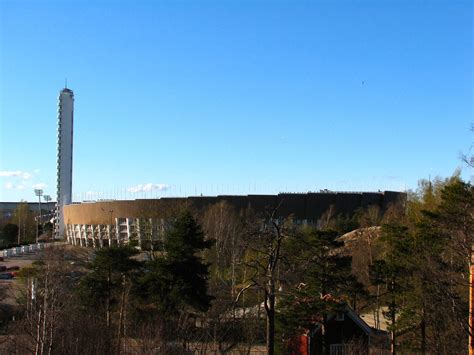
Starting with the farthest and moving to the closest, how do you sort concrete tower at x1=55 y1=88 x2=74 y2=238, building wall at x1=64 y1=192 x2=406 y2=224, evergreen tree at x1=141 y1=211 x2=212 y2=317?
concrete tower at x1=55 y1=88 x2=74 y2=238, building wall at x1=64 y1=192 x2=406 y2=224, evergreen tree at x1=141 y1=211 x2=212 y2=317

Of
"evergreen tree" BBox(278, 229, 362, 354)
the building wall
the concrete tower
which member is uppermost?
the concrete tower

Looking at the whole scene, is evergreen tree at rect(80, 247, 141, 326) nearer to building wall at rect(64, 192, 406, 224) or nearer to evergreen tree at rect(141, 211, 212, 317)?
evergreen tree at rect(141, 211, 212, 317)

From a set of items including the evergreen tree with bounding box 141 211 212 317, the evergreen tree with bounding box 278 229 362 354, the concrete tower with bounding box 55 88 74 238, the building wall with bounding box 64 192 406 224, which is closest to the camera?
the evergreen tree with bounding box 278 229 362 354

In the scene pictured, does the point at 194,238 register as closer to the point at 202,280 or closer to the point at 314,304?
the point at 202,280

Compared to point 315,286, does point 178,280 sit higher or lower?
higher

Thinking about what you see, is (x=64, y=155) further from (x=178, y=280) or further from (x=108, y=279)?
(x=178, y=280)

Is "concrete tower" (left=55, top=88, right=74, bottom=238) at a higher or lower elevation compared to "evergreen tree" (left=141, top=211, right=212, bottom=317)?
higher

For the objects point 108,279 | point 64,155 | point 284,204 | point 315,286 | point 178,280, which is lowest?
point 315,286

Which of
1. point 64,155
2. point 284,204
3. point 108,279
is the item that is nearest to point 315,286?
point 108,279

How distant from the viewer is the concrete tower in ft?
352

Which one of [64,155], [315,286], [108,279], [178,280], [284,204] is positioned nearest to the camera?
[178,280]

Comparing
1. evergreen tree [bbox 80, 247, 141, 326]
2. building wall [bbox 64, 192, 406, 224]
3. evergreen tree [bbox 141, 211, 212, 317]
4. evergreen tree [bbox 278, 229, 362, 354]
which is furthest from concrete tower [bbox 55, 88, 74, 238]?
evergreen tree [bbox 278, 229, 362, 354]

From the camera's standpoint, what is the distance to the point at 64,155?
10762 cm

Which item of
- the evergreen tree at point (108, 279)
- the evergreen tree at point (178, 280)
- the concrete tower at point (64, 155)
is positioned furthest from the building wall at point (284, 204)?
the evergreen tree at point (178, 280)
